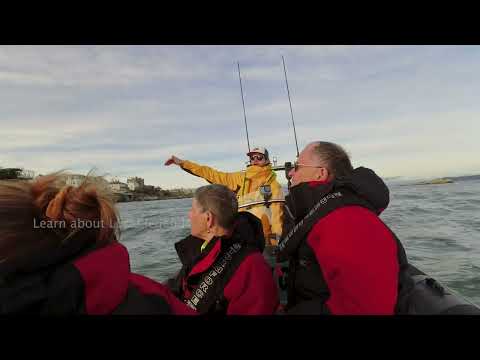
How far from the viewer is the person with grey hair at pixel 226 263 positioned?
1.69 meters

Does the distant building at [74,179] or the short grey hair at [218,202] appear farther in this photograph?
the short grey hair at [218,202]

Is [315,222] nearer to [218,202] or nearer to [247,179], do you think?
[218,202]

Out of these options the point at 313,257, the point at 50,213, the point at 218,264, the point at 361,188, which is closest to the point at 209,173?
the point at 218,264

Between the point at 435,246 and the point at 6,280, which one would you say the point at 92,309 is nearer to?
the point at 6,280

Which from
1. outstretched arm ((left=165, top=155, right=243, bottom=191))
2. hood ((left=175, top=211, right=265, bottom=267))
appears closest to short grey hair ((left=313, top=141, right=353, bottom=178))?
hood ((left=175, top=211, right=265, bottom=267))

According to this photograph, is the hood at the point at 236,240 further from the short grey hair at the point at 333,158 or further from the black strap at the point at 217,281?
the short grey hair at the point at 333,158

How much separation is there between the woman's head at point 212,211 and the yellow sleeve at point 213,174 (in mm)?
3547

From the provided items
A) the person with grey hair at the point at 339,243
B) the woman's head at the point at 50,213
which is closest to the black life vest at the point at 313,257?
the person with grey hair at the point at 339,243

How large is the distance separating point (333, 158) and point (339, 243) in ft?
2.02

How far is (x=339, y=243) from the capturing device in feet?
4.43

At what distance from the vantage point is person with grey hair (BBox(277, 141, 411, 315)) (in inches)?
51.1

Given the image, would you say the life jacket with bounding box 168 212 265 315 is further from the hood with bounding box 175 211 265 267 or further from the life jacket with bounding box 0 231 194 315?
the life jacket with bounding box 0 231 194 315

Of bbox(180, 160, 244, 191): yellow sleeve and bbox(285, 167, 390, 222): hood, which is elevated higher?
A: bbox(180, 160, 244, 191): yellow sleeve
